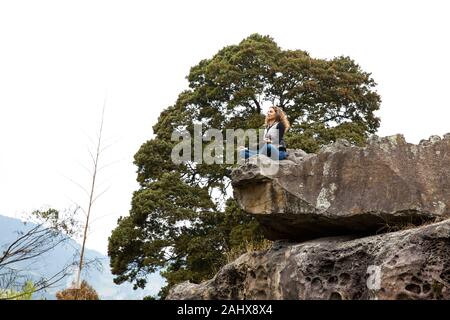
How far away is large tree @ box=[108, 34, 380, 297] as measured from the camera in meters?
16.2

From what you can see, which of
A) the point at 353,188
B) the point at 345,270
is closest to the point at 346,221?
the point at 353,188

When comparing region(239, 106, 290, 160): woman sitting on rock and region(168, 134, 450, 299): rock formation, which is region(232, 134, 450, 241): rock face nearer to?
region(168, 134, 450, 299): rock formation

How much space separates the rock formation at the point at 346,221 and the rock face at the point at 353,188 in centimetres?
2

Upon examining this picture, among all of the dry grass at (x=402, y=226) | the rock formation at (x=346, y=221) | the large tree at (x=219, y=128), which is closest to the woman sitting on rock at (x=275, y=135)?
the rock formation at (x=346, y=221)

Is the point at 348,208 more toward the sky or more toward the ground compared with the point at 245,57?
more toward the ground

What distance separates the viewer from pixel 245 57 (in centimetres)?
1820

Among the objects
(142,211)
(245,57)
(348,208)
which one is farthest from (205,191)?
(348,208)

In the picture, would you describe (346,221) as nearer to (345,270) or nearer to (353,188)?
(353,188)

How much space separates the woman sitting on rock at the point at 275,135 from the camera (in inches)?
374

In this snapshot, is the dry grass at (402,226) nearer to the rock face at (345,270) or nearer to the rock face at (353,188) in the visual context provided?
the rock face at (353,188)

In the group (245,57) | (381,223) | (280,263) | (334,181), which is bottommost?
(280,263)
